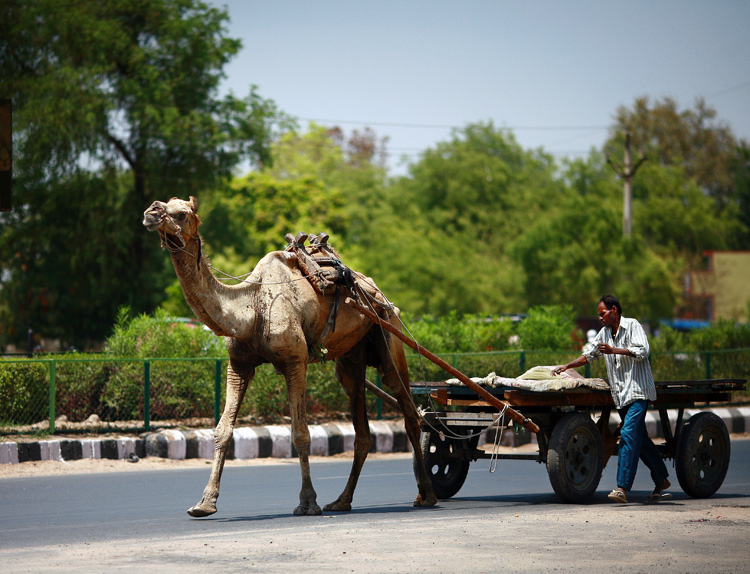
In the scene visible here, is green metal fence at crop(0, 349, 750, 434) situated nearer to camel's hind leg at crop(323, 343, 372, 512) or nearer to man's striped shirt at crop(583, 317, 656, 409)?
camel's hind leg at crop(323, 343, 372, 512)

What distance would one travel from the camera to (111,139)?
130ft

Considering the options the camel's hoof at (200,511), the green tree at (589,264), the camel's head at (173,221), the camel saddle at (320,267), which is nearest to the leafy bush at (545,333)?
the camel saddle at (320,267)

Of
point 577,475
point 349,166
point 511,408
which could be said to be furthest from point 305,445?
point 349,166

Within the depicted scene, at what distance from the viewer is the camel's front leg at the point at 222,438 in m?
10.3

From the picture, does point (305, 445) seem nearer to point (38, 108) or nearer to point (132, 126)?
point (38, 108)

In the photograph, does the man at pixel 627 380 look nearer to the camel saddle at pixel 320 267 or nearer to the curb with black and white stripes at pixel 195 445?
the camel saddle at pixel 320 267

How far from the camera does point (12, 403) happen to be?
16625mm

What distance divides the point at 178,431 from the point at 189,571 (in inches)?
382

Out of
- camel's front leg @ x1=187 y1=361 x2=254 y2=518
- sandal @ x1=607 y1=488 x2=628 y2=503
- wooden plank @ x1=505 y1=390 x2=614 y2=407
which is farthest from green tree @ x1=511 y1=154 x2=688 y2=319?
camel's front leg @ x1=187 y1=361 x2=254 y2=518

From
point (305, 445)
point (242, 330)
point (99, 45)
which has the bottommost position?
point (305, 445)

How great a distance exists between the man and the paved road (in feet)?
1.16

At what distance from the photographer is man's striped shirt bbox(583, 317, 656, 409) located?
11.6 metres

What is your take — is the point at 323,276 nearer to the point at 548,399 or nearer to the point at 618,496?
the point at 548,399

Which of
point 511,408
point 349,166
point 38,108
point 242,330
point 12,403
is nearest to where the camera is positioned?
point 242,330
